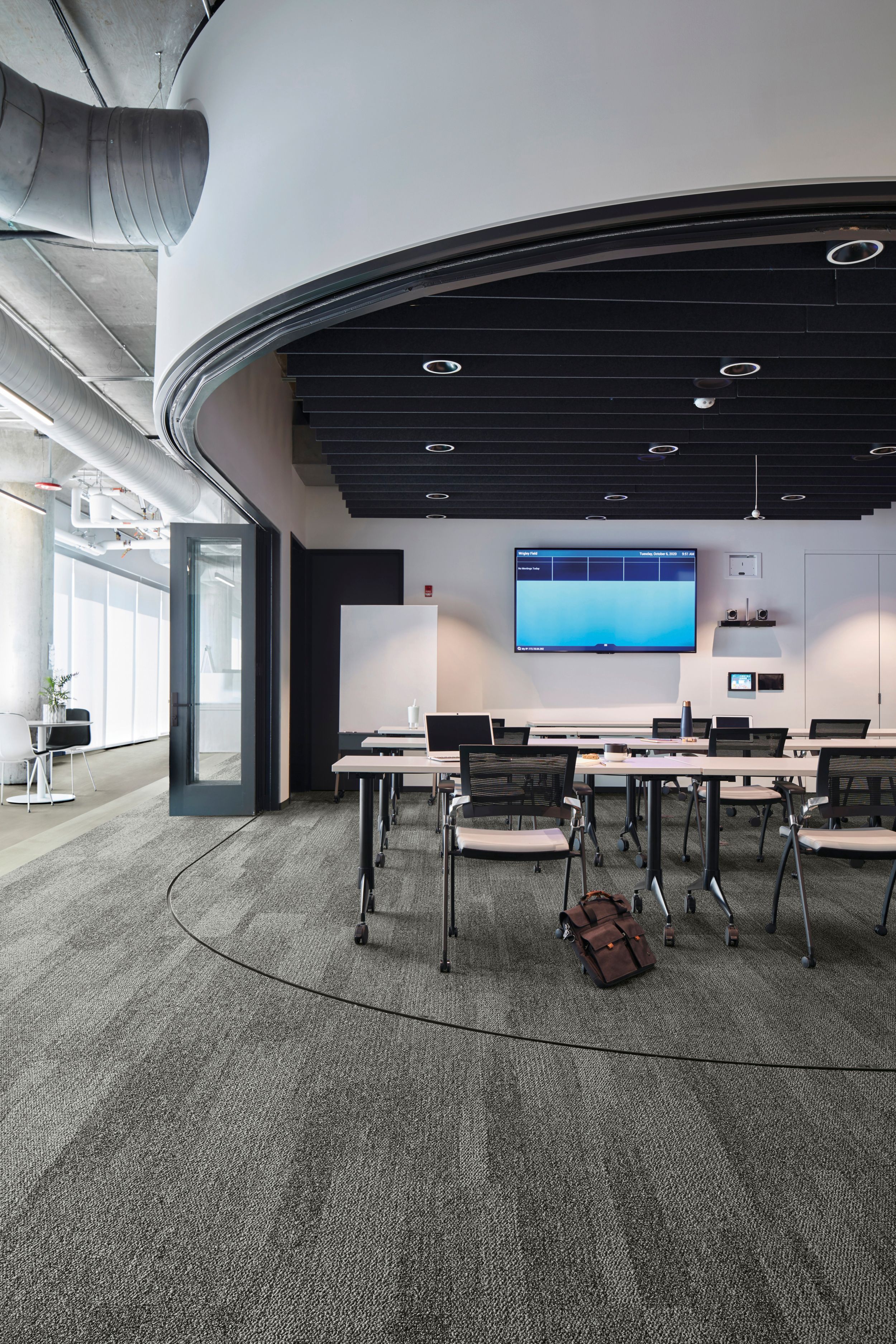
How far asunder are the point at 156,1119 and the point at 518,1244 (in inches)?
46.0

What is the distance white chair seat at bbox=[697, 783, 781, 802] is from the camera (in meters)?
5.05

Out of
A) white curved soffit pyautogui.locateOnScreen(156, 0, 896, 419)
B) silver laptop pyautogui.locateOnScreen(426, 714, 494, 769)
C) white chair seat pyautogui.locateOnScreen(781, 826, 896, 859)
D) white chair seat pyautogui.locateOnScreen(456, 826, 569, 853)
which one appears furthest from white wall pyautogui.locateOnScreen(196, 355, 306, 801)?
white chair seat pyautogui.locateOnScreen(781, 826, 896, 859)

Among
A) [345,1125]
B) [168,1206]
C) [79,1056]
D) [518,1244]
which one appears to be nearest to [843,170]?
[518,1244]

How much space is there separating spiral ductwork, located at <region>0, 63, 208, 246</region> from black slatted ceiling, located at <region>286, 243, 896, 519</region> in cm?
106

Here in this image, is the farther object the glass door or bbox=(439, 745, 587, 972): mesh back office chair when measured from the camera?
the glass door

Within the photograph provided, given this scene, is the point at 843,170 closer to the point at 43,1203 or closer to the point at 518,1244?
the point at 518,1244

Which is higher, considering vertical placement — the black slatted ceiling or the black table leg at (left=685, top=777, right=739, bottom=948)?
the black slatted ceiling

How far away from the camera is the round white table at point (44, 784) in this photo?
819 cm

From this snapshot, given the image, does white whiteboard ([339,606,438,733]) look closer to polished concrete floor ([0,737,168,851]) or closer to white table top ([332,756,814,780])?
polished concrete floor ([0,737,168,851])

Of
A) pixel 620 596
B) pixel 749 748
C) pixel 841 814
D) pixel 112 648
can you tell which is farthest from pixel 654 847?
pixel 112 648

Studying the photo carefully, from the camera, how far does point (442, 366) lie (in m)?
4.50

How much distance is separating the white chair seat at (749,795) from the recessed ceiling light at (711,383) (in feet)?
8.33

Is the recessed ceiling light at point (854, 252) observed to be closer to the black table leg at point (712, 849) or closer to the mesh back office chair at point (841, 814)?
the mesh back office chair at point (841, 814)

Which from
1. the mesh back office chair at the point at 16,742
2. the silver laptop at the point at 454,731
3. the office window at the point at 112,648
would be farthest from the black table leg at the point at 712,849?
the office window at the point at 112,648
